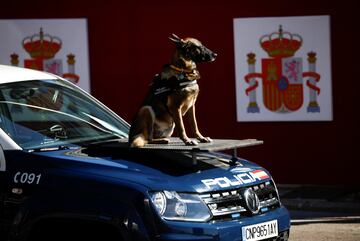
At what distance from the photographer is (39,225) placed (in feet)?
21.0

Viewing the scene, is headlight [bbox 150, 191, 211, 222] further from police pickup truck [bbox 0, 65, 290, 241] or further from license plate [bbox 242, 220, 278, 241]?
license plate [bbox 242, 220, 278, 241]

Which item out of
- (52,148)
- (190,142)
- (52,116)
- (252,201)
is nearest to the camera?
(252,201)

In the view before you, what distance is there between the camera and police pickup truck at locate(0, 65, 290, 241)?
20.3 ft

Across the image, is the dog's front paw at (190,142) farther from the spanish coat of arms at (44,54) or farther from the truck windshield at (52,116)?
the spanish coat of arms at (44,54)

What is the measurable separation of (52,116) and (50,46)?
6.91 meters

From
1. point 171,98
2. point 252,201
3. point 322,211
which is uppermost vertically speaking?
point 171,98

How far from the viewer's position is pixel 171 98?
7.11m

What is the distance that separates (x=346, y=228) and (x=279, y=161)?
11.0 feet

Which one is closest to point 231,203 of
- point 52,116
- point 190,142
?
point 190,142

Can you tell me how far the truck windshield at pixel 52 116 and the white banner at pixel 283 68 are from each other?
5629 millimetres

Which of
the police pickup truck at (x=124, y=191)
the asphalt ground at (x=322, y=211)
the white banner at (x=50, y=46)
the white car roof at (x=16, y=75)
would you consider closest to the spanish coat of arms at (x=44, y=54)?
the white banner at (x=50, y=46)

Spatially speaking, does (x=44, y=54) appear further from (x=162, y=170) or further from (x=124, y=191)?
(x=124, y=191)

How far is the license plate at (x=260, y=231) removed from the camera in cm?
647

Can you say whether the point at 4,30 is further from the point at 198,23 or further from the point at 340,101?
the point at 340,101
